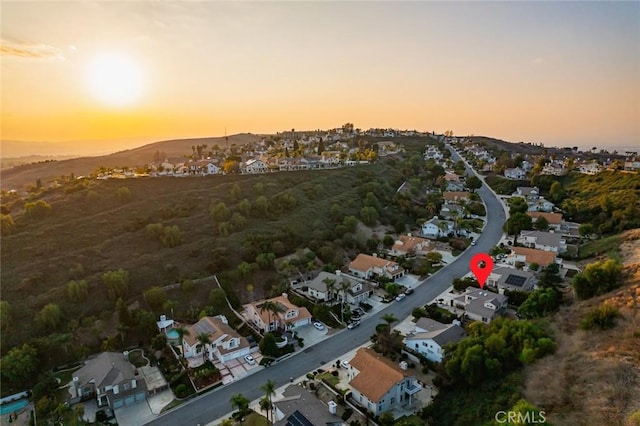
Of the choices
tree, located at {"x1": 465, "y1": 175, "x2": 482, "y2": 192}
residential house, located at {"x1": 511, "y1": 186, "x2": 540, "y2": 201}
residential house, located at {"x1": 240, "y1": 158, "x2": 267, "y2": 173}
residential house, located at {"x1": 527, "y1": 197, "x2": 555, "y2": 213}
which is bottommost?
residential house, located at {"x1": 527, "y1": 197, "x2": 555, "y2": 213}

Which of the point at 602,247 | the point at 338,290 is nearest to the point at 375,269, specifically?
the point at 338,290

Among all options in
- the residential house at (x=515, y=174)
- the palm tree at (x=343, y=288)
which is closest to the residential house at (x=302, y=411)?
the palm tree at (x=343, y=288)

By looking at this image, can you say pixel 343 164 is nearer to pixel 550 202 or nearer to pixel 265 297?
pixel 550 202

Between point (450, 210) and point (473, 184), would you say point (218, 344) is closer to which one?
point (450, 210)

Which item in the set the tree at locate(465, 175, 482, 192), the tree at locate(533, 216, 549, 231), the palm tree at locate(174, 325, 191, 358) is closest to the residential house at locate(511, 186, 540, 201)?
the tree at locate(465, 175, 482, 192)

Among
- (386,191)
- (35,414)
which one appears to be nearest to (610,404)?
(35,414)

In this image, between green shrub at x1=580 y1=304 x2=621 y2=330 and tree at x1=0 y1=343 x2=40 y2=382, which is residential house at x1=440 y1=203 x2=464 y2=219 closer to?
green shrub at x1=580 y1=304 x2=621 y2=330
